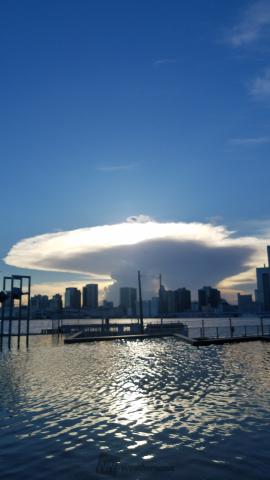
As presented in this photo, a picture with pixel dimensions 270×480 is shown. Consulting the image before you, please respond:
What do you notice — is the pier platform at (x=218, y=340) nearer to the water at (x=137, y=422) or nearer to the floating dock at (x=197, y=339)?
the floating dock at (x=197, y=339)

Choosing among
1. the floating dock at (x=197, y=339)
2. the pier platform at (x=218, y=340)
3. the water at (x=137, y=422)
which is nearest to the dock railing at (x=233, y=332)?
the pier platform at (x=218, y=340)

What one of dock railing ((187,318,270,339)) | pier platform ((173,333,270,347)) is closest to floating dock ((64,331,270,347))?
pier platform ((173,333,270,347))

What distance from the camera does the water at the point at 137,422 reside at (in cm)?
1068

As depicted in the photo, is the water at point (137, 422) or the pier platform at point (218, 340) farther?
the pier platform at point (218, 340)

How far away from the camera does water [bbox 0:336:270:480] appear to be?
35.0 feet

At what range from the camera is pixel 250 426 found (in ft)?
45.2

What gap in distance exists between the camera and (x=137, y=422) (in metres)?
14.4

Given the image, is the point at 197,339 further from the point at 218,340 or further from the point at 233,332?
the point at 233,332

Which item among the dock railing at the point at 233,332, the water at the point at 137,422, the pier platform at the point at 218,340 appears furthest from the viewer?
the dock railing at the point at 233,332

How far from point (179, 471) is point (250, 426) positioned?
4.61m

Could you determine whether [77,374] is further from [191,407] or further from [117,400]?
[191,407]

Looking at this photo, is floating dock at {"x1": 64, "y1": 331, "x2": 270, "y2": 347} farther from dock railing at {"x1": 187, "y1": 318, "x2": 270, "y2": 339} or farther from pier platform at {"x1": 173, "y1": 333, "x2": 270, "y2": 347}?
dock railing at {"x1": 187, "y1": 318, "x2": 270, "y2": 339}

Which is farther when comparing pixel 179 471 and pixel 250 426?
pixel 250 426

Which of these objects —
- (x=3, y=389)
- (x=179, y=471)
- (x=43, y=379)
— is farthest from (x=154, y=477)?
(x=43, y=379)
